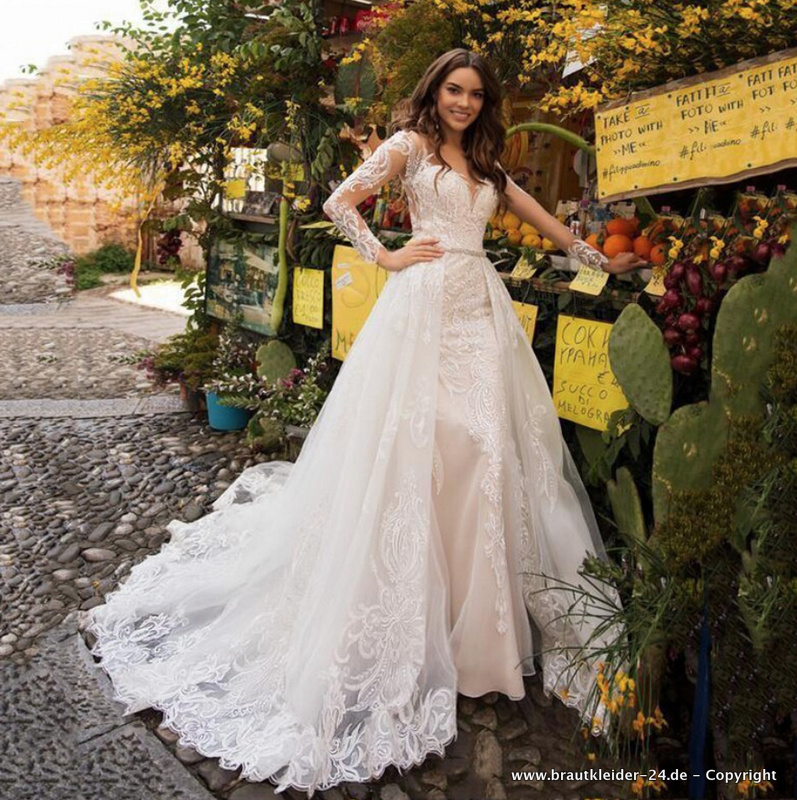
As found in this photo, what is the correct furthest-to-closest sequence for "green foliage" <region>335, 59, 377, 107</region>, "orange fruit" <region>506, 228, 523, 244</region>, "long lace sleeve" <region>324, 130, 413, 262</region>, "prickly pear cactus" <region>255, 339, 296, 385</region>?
"prickly pear cactus" <region>255, 339, 296, 385</region>
"green foliage" <region>335, 59, 377, 107</region>
"orange fruit" <region>506, 228, 523, 244</region>
"long lace sleeve" <region>324, 130, 413, 262</region>

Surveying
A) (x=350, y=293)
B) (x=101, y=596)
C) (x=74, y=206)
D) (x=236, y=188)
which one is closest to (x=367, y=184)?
(x=350, y=293)

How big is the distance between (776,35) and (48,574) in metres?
3.58

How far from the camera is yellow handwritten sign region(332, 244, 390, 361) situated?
15.4ft

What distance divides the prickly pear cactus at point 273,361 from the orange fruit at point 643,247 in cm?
281

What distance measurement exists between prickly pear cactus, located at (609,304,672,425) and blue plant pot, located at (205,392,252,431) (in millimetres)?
3391

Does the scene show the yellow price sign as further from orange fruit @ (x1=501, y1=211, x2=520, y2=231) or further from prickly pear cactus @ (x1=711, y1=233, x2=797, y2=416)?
prickly pear cactus @ (x1=711, y1=233, x2=797, y2=416)

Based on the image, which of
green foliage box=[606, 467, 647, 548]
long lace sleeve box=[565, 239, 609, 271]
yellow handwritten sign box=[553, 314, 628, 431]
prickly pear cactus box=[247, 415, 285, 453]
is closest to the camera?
green foliage box=[606, 467, 647, 548]

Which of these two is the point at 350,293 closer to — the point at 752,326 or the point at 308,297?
the point at 308,297

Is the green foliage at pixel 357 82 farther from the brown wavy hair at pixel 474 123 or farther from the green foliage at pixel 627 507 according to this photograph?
the green foliage at pixel 627 507

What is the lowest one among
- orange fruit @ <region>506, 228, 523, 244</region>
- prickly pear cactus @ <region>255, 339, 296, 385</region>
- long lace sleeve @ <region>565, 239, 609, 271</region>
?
prickly pear cactus @ <region>255, 339, 296, 385</region>

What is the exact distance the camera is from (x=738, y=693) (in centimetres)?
238

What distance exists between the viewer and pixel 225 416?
575 cm

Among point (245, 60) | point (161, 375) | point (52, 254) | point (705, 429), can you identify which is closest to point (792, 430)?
point (705, 429)

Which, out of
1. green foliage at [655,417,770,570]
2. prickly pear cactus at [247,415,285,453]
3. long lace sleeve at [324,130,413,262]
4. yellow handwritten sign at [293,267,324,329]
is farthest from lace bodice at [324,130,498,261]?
prickly pear cactus at [247,415,285,453]
